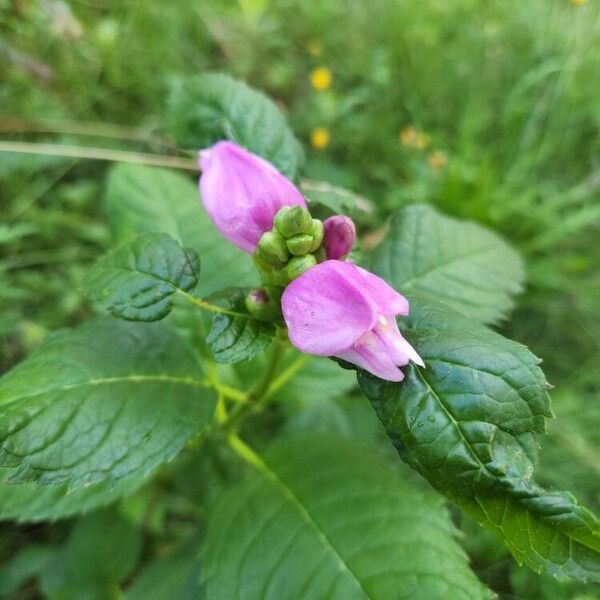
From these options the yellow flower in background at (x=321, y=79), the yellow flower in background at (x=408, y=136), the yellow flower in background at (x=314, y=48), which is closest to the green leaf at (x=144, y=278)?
the yellow flower in background at (x=408, y=136)

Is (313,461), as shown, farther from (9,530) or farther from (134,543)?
(9,530)

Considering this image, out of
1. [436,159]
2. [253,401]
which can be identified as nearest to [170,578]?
[253,401]

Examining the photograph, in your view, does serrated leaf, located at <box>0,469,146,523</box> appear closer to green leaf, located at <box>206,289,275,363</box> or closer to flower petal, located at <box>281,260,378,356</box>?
green leaf, located at <box>206,289,275,363</box>

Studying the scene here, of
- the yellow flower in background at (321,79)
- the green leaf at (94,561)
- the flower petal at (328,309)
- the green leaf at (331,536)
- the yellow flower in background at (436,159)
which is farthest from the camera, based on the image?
the yellow flower in background at (321,79)

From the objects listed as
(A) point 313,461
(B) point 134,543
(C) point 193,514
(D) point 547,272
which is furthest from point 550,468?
(B) point 134,543

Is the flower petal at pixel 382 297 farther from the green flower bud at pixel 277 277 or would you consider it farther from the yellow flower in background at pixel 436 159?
the yellow flower in background at pixel 436 159
